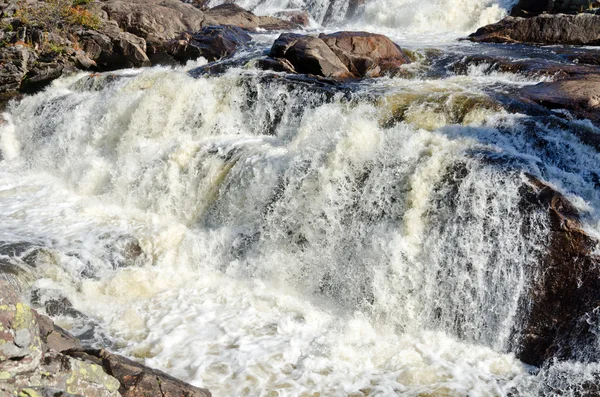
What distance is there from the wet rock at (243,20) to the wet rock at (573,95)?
45.7 ft

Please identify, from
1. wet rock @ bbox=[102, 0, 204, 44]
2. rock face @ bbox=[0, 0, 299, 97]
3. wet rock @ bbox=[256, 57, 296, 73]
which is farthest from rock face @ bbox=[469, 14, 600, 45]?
wet rock @ bbox=[102, 0, 204, 44]

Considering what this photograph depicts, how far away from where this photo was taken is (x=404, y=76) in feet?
37.2

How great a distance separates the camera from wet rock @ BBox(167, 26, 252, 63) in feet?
48.9

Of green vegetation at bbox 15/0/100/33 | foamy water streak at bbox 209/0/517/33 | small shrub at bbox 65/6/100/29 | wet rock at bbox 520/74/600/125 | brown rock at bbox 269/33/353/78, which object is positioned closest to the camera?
wet rock at bbox 520/74/600/125

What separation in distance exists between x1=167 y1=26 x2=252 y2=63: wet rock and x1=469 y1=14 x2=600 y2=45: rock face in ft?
22.3

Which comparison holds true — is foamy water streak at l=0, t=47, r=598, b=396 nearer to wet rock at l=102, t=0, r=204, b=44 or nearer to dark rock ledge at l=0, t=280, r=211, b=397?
dark rock ledge at l=0, t=280, r=211, b=397

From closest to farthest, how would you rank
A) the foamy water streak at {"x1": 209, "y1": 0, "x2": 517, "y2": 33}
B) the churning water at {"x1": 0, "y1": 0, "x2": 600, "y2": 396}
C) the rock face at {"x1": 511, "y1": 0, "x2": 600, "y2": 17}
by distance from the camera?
1. the churning water at {"x1": 0, "y1": 0, "x2": 600, "y2": 396}
2. the rock face at {"x1": 511, "y1": 0, "x2": 600, "y2": 17}
3. the foamy water streak at {"x1": 209, "y1": 0, "x2": 517, "y2": 33}

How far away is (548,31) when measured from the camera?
1417 centimetres

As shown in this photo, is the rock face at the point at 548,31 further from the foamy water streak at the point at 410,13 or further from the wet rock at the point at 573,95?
the wet rock at the point at 573,95

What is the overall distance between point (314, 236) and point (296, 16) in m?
17.4

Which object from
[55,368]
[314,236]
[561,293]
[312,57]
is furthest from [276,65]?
→ [55,368]

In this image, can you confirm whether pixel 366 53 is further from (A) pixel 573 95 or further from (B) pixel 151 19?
(B) pixel 151 19

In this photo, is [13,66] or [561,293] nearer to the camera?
[561,293]

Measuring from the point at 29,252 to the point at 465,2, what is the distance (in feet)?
51.5
